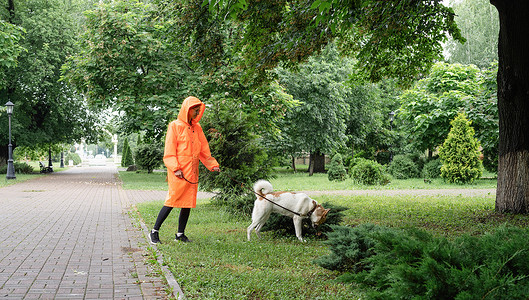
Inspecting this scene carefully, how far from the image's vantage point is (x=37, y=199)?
47.2 feet

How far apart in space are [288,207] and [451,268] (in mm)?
4773

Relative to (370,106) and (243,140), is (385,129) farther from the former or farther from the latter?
(243,140)

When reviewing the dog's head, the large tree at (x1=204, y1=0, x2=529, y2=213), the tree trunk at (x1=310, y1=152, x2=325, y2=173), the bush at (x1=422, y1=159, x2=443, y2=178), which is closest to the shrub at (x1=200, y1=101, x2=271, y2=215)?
the large tree at (x1=204, y1=0, x2=529, y2=213)

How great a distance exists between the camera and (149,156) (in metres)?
33.0

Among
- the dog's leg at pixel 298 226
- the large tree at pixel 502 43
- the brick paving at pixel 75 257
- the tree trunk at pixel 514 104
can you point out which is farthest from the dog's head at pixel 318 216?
the tree trunk at pixel 514 104

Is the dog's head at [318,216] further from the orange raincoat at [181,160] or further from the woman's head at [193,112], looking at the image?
the woman's head at [193,112]

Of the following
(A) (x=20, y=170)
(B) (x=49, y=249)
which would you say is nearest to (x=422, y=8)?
(B) (x=49, y=249)

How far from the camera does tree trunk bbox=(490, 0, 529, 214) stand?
895 cm

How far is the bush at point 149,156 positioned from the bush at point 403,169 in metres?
16.2

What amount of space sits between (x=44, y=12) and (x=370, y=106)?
2264 cm

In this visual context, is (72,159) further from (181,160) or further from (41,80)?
(181,160)

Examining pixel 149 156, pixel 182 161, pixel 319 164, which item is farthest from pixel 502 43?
pixel 149 156

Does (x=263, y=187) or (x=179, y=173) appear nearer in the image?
(x=179, y=173)

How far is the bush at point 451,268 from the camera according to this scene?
2.24 m
